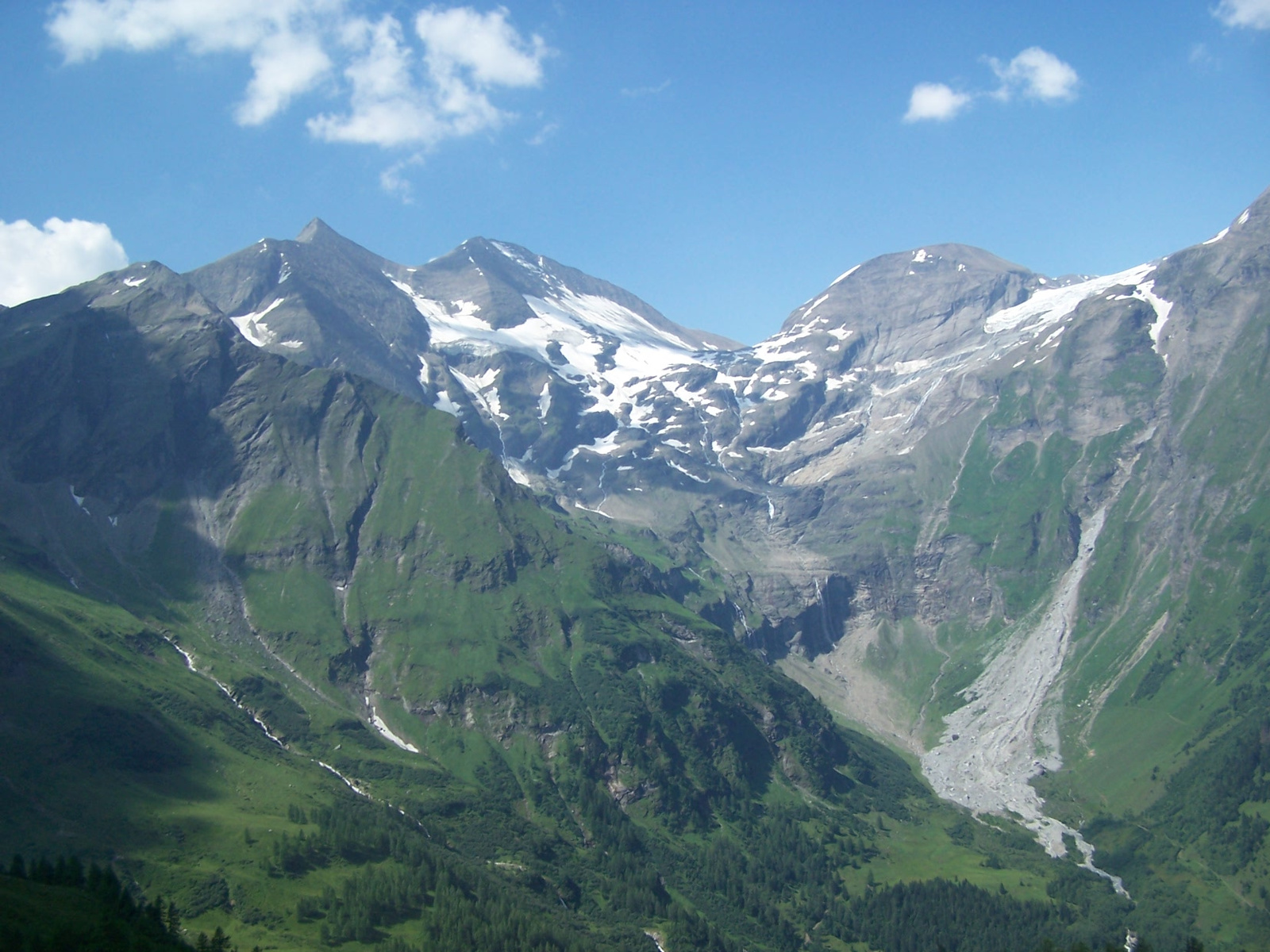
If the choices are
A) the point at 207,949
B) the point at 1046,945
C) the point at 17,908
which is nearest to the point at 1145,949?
the point at 1046,945

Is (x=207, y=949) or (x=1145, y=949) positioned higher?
(x=1145, y=949)

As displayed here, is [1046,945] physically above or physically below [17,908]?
above

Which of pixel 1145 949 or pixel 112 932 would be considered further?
pixel 1145 949

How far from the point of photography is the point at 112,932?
139m

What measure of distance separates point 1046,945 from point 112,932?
148157 millimetres

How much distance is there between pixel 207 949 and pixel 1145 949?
158526 millimetres

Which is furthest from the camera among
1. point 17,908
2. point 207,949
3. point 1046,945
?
point 1046,945

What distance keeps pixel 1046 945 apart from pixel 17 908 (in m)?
160

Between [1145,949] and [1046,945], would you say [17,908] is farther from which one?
[1145,949]

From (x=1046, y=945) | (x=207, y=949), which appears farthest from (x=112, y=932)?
(x=1046, y=945)

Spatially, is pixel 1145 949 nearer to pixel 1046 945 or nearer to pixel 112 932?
pixel 1046 945

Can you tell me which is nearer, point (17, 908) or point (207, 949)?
point (17, 908)

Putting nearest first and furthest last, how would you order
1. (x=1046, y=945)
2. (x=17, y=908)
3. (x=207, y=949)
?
(x=17, y=908) < (x=207, y=949) < (x=1046, y=945)

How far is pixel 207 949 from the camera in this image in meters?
164
